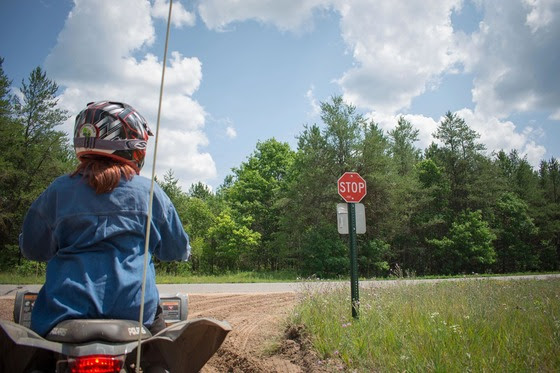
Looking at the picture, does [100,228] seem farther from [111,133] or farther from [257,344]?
[257,344]

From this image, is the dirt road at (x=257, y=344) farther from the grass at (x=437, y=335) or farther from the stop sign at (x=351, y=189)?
the stop sign at (x=351, y=189)

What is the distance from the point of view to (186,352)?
159cm

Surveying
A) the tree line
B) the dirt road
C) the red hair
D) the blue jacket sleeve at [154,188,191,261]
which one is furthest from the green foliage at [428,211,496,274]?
the red hair

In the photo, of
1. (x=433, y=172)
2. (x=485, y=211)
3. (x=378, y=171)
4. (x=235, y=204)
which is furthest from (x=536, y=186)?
(x=235, y=204)

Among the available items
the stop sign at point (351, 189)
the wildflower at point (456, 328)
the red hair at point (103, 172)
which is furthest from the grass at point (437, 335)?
the red hair at point (103, 172)

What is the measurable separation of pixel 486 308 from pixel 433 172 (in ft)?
120

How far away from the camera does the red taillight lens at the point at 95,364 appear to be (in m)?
1.39

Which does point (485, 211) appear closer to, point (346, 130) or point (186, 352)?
point (346, 130)

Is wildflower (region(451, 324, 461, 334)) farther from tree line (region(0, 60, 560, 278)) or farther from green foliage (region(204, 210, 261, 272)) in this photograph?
green foliage (region(204, 210, 261, 272))

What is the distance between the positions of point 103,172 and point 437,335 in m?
3.79

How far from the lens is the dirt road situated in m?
4.12

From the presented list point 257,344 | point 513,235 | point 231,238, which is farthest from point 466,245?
point 257,344

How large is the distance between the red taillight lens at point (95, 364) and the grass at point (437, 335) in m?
2.64

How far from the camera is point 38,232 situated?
1791 millimetres
